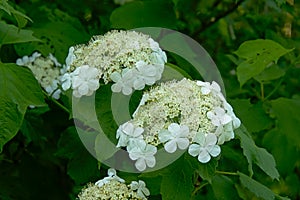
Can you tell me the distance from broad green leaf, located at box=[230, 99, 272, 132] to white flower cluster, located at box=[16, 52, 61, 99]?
71 cm

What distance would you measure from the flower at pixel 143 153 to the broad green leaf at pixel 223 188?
48 cm

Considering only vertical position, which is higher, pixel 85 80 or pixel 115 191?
pixel 85 80

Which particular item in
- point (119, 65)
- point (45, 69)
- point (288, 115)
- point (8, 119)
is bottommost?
point (288, 115)

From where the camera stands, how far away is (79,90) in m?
1.97

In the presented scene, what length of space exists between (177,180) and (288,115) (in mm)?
1194

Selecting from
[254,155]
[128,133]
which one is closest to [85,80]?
[128,133]

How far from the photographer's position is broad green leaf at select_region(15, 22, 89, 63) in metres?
2.91

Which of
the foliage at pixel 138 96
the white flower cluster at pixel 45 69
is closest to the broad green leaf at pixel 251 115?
the foliage at pixel 138 96

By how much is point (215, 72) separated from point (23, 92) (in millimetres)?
931

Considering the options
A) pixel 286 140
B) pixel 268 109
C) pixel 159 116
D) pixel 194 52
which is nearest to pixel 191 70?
pixel 194 52

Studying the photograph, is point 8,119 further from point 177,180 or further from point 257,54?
point 257,54

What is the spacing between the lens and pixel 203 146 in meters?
1.76

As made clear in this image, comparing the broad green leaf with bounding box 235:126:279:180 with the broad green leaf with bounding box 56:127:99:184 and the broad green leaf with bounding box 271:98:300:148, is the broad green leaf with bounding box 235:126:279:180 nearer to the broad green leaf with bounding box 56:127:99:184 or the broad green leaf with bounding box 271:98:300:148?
the broad green leaf with bounding box 56:127:99:184

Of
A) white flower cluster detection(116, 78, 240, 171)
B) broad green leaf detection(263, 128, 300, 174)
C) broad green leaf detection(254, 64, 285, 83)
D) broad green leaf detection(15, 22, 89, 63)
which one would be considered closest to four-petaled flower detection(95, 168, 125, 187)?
white flower cluster detection(116, 78, 240, 171)
